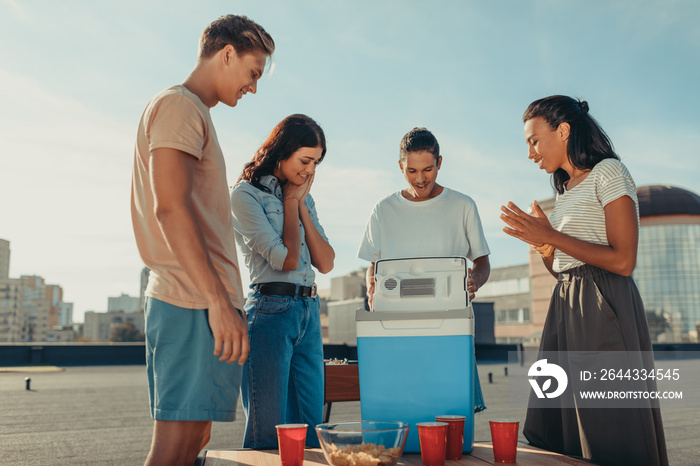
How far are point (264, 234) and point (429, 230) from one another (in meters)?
0.75

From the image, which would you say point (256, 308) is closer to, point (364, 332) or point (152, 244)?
point (364, 332)

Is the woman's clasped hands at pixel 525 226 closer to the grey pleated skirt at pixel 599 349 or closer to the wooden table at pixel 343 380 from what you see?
the grey pleated skirt at pixel 599 349

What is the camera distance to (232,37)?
1.51m

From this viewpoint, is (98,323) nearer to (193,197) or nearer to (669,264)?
(669,264)

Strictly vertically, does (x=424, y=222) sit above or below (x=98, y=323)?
above

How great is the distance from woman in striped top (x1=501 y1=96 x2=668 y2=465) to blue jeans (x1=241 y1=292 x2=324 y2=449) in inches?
29.3

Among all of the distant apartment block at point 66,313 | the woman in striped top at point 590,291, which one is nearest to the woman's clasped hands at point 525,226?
the woman in striped top at point 590,291

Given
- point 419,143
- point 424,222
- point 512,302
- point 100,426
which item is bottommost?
point 100,426

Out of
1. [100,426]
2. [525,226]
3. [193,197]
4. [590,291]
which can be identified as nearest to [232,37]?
[193,197]

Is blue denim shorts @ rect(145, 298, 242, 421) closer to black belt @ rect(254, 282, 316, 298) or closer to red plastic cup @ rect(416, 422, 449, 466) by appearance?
red plastic cup @ rect(416, 422, 449, 466)

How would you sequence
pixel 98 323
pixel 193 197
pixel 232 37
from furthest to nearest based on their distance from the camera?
1. pixel 98 323
2. pixel 232 37
3. pixel 193 197

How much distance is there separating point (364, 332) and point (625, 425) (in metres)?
0.75

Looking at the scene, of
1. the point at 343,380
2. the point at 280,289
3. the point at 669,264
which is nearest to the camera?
the point at 280,289

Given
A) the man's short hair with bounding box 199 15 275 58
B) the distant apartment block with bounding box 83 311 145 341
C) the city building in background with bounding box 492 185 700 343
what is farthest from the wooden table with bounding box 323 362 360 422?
the distant apartment block with bounding box 83 311 145 341
